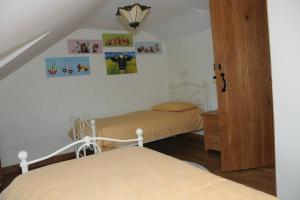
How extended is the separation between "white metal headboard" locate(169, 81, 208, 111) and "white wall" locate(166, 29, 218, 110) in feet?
0.25

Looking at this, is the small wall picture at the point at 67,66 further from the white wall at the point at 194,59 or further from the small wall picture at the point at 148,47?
the white wall at the point at 194,59

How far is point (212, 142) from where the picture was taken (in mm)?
3730

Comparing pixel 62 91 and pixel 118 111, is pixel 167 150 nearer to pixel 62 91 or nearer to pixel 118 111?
pixel 118 111

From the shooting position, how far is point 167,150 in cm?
421

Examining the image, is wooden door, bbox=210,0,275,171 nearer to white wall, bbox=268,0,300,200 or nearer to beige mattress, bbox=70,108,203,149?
beige mattress, bbox=70,108,203,149

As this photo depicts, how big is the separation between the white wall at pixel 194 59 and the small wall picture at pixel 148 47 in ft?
0.65

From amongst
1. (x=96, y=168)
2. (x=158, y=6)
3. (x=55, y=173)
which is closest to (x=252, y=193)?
(x=96, y=168)

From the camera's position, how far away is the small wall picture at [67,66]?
13.4ft

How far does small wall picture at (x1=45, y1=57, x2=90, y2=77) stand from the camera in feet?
13.4

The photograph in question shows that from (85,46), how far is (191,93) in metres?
2.02

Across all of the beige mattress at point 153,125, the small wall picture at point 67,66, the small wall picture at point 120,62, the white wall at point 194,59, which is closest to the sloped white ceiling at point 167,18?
the white wall at point 194,59

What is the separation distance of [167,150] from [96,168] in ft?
8.79

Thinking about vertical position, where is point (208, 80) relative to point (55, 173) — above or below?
above

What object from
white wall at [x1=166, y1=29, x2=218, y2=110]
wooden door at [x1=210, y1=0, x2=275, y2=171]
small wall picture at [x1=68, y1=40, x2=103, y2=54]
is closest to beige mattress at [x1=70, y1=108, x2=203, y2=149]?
white wall at [x1=166, y1=29, x2=218, y2=110]
